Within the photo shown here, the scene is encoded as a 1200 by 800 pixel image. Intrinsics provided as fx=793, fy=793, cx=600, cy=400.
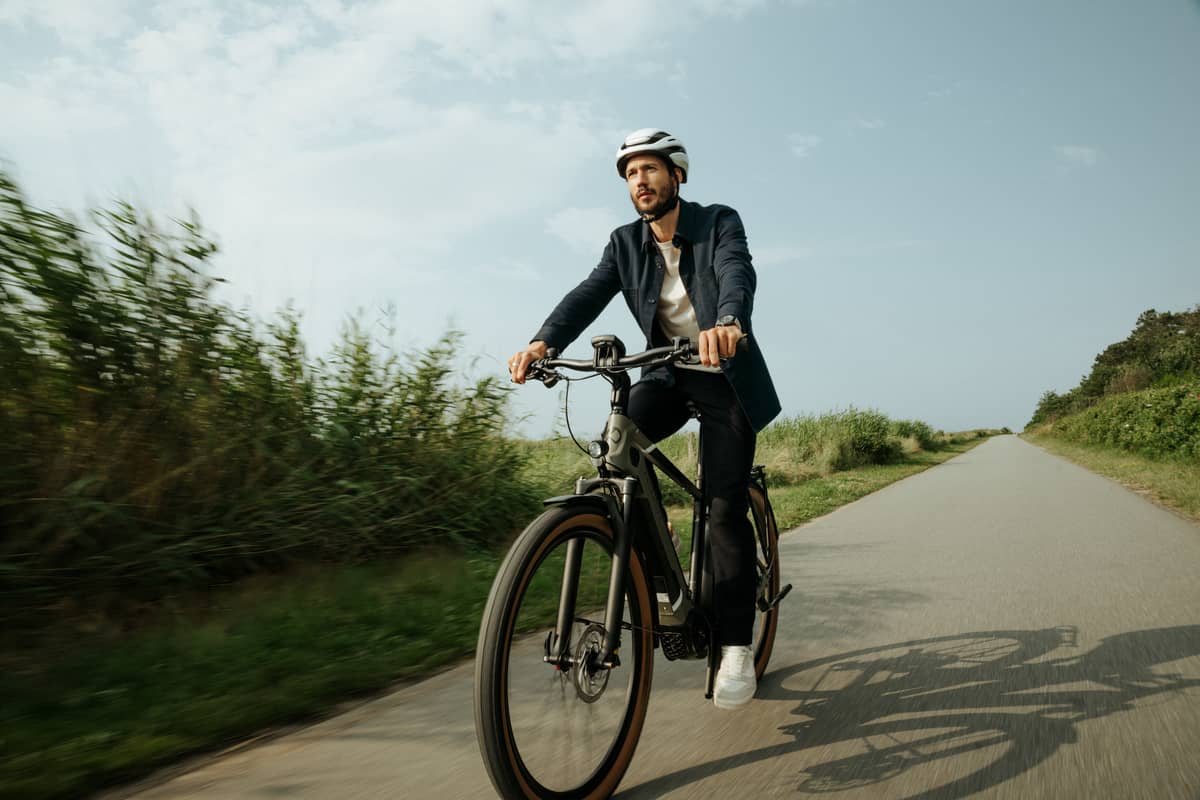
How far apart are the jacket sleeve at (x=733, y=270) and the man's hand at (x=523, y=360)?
0.67 m

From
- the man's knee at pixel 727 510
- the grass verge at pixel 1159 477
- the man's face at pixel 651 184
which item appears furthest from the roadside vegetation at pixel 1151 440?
the man's face at pixel 651 184

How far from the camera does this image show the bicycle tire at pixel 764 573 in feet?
11.9

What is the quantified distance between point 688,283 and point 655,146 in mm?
528

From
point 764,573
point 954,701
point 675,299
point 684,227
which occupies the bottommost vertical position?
point 954,701

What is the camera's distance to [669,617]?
2.82 meters

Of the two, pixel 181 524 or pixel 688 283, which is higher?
pixel 688 283

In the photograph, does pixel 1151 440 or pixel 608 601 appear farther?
pixel 1151 440

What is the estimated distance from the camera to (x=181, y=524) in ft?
13.8

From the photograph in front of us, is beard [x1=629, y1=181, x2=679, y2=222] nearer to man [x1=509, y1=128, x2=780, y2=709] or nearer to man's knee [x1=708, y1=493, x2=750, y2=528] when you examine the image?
man [x1=509, y1=128, x2=780, y2=709]

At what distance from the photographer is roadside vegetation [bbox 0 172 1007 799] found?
3045mm

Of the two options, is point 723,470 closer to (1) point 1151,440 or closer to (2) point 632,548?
(2) point 632,548

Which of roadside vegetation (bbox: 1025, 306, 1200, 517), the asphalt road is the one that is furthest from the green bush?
the asphalt road

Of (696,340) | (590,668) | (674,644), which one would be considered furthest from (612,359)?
(674,644)

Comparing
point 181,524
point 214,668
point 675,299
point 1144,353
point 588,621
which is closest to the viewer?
point 588,621
